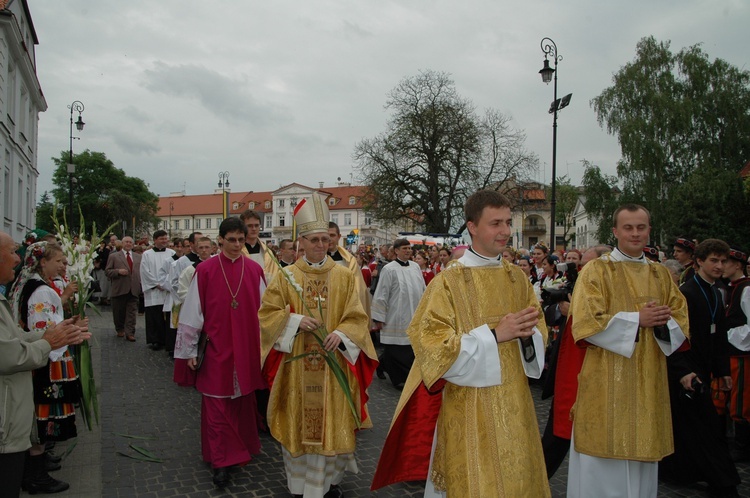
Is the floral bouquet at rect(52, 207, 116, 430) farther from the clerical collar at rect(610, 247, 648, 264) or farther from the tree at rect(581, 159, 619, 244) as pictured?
the tree at rect(581, 159, 619, 244)

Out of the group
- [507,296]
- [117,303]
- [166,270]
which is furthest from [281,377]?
[117,303]

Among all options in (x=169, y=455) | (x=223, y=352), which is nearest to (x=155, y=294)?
(x=169, y=455)

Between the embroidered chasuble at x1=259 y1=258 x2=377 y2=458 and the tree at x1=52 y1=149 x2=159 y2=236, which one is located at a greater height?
the tree at x1=52 y1=149 x2=159 y2=236

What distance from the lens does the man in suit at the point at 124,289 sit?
11664mm

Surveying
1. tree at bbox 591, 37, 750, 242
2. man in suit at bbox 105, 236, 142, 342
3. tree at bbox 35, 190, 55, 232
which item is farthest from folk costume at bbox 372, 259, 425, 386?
tree at bbox 35, 190, 55, 232

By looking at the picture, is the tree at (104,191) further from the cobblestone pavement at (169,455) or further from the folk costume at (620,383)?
the folk costume at (620,383)

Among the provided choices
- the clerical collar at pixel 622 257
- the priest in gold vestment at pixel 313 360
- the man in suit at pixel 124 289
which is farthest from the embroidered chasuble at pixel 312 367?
the man in suit at pixel 124 289

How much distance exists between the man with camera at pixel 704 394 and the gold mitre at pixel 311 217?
2796 millimetres

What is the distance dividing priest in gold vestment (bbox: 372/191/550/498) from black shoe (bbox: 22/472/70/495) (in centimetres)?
292

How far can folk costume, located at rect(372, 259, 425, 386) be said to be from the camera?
8094mm

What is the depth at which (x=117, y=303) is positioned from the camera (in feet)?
39.7

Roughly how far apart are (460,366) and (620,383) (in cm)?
151

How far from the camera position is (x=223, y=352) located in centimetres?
483

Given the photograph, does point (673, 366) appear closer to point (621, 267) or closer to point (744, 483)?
point (621, 267)
